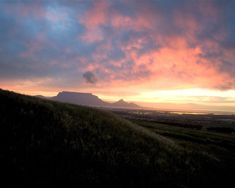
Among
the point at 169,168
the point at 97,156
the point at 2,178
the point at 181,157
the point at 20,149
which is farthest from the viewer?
the point at 181,157

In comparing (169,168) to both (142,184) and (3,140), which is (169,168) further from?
(3,140)

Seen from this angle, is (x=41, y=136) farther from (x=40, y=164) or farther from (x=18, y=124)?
(x=40, y=164)

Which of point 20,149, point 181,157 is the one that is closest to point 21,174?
point 20,149

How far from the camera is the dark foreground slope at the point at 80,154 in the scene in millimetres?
14125

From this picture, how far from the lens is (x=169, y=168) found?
19891 millimetres

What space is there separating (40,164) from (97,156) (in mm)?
4204

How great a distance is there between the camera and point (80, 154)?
16.8 metres

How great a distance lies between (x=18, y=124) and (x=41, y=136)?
6.41ft

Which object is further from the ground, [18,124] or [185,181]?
[18,124]

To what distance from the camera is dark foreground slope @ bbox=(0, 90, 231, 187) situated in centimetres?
1412

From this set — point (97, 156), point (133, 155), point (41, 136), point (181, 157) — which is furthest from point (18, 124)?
point (181, 157)

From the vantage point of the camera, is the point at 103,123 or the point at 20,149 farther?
the point at 103,123

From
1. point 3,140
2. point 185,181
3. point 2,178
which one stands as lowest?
point 185,181

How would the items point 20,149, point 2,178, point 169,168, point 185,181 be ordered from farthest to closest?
point 169,168 < point 185,181 < point 20,149 < point 2,178
